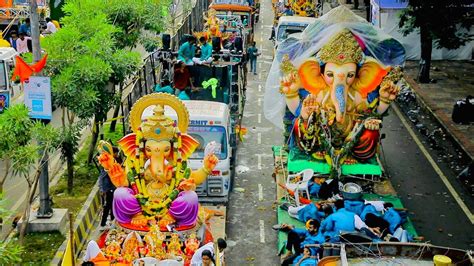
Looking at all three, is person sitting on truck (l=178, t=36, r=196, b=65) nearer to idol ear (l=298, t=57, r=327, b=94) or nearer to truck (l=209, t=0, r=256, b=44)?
idol ear (l=298, t=57, r=327, b=94)

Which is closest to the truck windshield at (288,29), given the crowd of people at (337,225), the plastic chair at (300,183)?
the plastic chair at (300,183)

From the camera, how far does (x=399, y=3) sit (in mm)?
31609

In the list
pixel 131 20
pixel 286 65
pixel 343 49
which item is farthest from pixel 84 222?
pixel 343 49

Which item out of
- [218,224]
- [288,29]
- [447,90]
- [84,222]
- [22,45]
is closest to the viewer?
[218,224]

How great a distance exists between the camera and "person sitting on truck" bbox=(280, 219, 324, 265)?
13812 millimetres

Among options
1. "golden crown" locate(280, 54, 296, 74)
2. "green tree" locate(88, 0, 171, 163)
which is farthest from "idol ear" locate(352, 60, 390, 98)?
"green tree" locate(88, 0, 171, 163)

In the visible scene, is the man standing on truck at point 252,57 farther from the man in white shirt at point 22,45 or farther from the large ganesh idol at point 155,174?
the large ganesh idol at point 155,174

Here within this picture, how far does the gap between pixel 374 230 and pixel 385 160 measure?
7.23 m

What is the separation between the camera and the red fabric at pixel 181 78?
21.4m

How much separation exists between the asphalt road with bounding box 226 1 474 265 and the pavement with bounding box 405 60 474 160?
1204 millimetres

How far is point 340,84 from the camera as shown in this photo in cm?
1872

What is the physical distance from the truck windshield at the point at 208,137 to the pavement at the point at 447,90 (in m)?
8.06

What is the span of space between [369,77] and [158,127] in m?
7.54

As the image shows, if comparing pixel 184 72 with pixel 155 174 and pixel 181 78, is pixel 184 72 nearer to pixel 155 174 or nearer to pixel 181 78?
pixel 181 78
